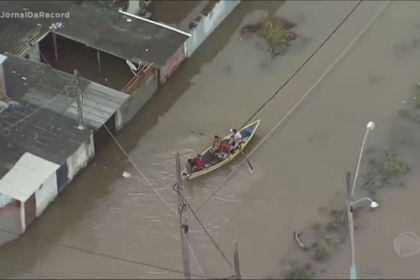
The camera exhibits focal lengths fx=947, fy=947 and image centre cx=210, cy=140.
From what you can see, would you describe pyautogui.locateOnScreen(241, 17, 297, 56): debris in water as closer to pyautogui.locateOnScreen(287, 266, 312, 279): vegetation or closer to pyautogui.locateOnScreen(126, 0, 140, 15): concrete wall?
pyautogui.locateOnScreen(126, 0, 140, 15): concrete wall

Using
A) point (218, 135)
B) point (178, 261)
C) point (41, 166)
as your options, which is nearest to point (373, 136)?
point (218, 135)

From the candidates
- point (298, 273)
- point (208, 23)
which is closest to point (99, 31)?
point (208, 23)

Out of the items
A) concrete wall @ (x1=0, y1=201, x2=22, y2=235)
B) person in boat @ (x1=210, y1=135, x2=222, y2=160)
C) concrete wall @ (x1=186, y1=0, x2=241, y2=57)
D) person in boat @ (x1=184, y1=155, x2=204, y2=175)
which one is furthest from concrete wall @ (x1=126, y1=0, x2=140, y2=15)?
concrete wall @ (x1=0, y1=201, x2=22, y2=235)

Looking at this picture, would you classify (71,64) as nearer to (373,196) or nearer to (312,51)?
(312,51)

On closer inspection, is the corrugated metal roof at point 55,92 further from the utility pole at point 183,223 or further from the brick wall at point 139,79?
the utility pole at point 183,223

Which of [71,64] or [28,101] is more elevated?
[71,64]

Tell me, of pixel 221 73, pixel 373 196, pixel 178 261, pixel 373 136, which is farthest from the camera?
pixel 221 73

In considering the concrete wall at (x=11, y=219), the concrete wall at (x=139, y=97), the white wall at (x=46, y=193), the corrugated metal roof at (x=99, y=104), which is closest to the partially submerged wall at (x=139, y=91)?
the concrete wall at (x=139, y=97)

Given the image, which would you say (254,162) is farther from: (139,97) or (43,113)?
(43,113)
